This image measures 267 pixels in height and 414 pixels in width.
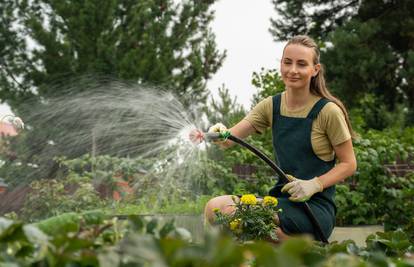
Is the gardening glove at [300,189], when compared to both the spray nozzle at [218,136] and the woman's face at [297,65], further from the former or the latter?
the woman's face at [297,65]

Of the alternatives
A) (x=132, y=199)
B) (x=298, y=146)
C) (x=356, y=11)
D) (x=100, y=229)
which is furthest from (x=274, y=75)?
(x=100, y=229)

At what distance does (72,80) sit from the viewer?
14.0 metres

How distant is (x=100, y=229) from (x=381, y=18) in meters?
13.6

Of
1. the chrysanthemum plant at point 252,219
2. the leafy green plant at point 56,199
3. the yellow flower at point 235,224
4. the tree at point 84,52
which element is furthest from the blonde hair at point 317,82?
the tree at point 84,52

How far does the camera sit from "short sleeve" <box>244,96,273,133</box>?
11.6 feet

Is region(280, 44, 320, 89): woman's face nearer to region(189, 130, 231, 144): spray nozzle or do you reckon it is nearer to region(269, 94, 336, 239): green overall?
region(269, 94, 336, 239): green overall

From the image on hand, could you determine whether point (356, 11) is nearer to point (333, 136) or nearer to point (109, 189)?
point (109, 189)

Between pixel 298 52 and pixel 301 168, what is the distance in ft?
1.69

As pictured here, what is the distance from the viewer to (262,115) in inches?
140

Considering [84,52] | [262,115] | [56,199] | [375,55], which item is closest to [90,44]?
[84,52]

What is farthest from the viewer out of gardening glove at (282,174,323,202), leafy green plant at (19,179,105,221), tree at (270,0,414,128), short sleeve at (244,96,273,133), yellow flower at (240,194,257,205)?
tree at (270,0,414,128)

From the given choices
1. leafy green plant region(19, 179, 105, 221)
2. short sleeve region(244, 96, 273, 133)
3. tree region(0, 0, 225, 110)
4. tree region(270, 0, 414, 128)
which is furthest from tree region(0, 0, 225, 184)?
short sleeve region(244, 96, 273, 133)

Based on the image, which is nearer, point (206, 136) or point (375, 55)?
point (206, 136)

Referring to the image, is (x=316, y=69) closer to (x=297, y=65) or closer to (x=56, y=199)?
(x=297, y=65)
